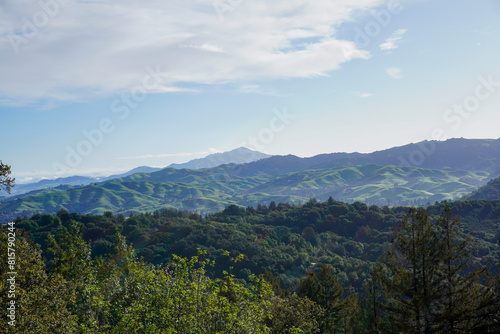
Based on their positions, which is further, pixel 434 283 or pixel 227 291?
pixel 434 283

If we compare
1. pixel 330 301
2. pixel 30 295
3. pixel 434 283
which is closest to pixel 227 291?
pixel 30 295

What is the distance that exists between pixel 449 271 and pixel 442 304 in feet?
6.89

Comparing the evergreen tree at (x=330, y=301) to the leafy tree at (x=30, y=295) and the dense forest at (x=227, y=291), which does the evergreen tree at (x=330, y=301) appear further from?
the leafy tree at (x=30, y=295)

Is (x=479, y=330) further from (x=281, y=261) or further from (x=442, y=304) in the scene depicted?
(x=281, y=261)

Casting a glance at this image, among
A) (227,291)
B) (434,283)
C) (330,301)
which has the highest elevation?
(227,291)

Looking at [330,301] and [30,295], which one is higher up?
[30,295]

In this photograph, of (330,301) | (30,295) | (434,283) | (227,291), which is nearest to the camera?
(30,295)

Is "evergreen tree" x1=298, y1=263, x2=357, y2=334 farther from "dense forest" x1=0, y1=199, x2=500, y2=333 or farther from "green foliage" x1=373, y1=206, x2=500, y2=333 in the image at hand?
"green foliage" x1=373, y1=206, x2=500, y2=333

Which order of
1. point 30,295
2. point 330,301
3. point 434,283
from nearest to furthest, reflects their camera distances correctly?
point 30,295 → point 434,283 → point 330,301

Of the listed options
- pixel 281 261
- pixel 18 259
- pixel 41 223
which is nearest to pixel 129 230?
pixel 41 223

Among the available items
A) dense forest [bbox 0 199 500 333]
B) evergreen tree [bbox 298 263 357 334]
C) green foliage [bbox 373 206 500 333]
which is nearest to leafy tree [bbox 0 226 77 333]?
dense forest [bbox 0 199 500 333]

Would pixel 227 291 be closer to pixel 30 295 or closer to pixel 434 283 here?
pixel 30 295

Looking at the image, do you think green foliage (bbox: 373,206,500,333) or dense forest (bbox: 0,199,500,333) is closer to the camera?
dense forest (bbox: 0,199,500,333)

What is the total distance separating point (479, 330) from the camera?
62.3 feet
